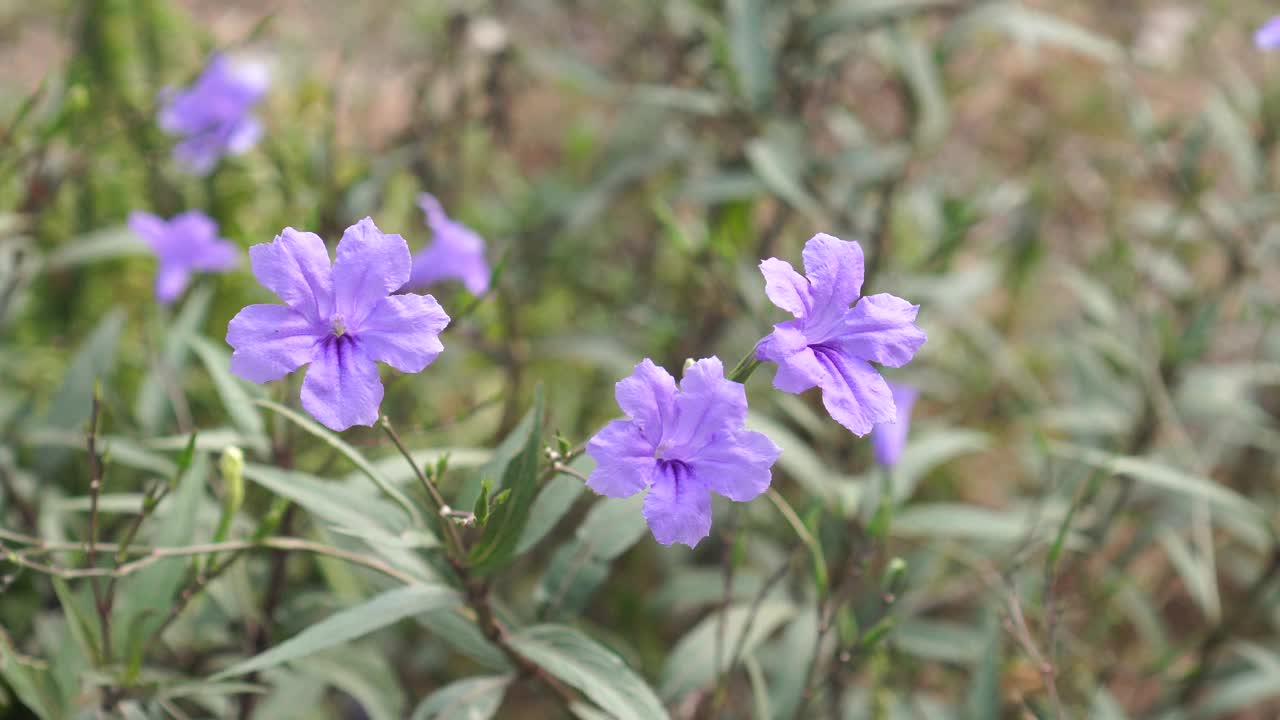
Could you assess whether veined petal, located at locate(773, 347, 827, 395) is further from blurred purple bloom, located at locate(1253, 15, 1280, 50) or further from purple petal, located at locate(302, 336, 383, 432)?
blurred purple bloom, located at locate(1253, 15, 1280, 50)

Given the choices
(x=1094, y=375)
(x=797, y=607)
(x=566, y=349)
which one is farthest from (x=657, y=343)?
(x=1094, y=375)

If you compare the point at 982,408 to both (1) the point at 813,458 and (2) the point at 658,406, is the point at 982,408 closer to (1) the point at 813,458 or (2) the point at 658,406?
(1) the point at 813,458

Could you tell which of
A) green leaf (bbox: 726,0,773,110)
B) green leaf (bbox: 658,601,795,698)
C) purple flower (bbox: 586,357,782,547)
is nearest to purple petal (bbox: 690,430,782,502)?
purple flower (bbox: 586,357,782,547)

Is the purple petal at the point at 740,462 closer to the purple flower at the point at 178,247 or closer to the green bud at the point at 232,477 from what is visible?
the green bud at the point at 232,477

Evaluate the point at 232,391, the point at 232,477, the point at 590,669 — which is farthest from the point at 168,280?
the point at 590,669

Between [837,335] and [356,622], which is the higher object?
[837,335]

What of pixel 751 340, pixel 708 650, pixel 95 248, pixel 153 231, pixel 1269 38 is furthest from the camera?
pixel 751 340

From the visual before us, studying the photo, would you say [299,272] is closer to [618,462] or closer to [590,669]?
[618,462]
